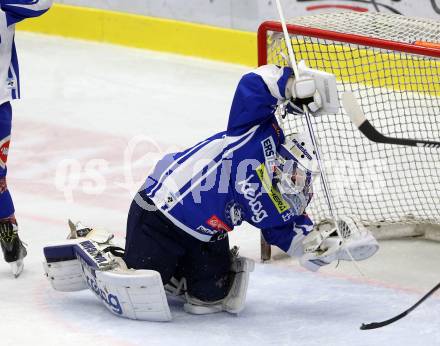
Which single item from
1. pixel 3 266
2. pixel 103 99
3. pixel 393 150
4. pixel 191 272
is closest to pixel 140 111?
pixel 103 99

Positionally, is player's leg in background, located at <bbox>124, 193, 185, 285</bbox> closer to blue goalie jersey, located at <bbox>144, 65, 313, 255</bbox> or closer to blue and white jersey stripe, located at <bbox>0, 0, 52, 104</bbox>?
blue goalie jersey, located at <bbox>144, 65, 313, 255</bbox>

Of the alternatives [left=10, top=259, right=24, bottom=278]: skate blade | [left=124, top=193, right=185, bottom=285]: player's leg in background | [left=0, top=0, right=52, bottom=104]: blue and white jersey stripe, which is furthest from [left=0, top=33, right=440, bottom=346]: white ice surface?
[left=0, top=0, right=52, bottom=104]: blue and white jersey stripe

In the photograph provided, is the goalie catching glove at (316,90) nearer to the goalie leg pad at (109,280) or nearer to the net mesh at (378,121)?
the goalie leg pad at (109,280)

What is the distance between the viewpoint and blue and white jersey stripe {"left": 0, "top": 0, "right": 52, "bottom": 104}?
162 inches

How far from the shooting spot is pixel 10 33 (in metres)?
4.14

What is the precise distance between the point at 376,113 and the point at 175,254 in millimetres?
1827

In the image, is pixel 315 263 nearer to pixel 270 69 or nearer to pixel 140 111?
pixel 270 69

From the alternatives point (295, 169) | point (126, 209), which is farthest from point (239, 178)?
point (126, 209)

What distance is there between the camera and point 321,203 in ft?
15.6

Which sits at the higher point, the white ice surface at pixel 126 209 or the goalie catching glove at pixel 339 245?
the goalie catching glove at pixel 339 245

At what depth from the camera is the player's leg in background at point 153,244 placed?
3.76 m

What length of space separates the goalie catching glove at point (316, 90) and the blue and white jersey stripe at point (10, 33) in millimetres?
1160

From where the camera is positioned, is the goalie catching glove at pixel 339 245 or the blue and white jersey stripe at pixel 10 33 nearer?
the goalie catching glove at pixel 339 245

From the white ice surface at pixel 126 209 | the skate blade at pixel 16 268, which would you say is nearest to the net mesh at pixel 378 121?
the white ice surface at pixel 126 209
